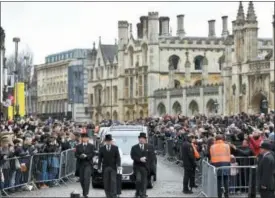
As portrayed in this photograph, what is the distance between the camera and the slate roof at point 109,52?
107250 millimetres

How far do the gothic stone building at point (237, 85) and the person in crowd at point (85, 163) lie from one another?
134ft

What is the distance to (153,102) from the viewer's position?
90.9 meters

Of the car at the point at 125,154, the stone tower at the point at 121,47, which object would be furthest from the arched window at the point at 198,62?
the car at the point at 125,154

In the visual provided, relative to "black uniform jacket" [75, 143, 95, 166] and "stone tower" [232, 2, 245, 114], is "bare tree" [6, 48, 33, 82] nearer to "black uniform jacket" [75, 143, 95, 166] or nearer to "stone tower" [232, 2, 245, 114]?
"stone tower" [232, 2, 245, 114]

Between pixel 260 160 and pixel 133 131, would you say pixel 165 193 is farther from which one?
pixel 260 160

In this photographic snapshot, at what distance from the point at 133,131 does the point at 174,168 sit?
7.51 m

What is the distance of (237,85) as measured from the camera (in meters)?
68.8

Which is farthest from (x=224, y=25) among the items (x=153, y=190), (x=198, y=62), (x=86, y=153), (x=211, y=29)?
(x=86, y=153)

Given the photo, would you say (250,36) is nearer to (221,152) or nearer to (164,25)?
(164,25)

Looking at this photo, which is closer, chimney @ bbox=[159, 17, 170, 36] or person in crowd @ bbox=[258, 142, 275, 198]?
person in crowd @ bbox=[258, 142, 275, 198]

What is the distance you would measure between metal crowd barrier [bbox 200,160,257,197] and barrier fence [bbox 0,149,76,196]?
5.08m

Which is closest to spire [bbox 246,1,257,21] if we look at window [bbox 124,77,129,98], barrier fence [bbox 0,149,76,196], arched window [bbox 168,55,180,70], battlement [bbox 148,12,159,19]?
battlement [bbox 148,12,159,19]

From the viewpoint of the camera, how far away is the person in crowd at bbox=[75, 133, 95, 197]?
68.8 feet

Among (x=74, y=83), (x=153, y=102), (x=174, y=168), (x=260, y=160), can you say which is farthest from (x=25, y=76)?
(x=260, y=160)
